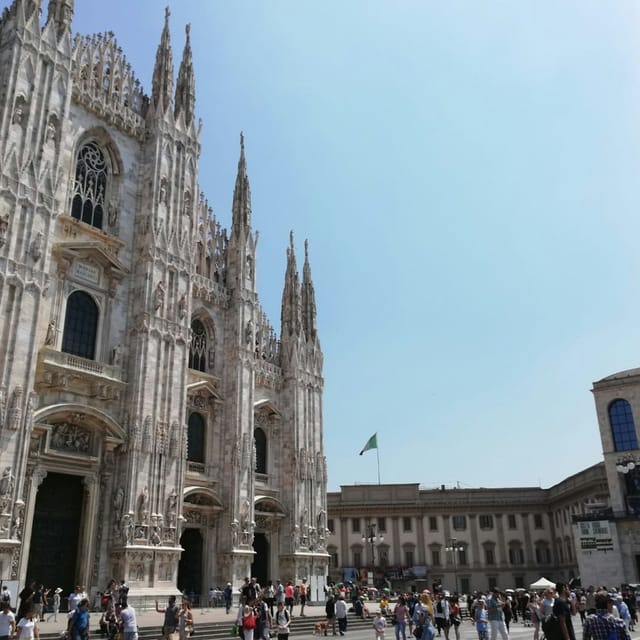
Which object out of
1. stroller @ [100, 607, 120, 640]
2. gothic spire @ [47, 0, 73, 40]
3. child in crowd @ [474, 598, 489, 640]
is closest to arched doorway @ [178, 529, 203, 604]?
stroller @ [100, 607, 120, 640]

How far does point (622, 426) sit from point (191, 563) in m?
38.2

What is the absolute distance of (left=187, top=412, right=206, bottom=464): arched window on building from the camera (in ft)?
108

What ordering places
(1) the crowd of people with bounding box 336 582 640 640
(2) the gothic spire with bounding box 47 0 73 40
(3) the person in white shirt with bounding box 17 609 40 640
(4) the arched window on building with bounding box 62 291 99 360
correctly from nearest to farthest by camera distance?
(1) the crowd of people with bounding box 336 582 640 640, (3) the person in white shirt with bounding box 17 609 40 640, (4) the arched window on building with bounding box 62 291 99 360, (2) the gothic spire with bounding box 47 0 73 40

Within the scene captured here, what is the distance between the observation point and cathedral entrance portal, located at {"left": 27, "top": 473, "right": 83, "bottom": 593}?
82.3 feet

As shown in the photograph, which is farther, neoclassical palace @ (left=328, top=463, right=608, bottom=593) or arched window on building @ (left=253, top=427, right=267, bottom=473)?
neoclassical palace @ (left=328, top=463, right=608, bottom=593)

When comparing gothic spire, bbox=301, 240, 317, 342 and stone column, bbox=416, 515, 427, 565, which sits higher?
gothic spire, bbox=301, 240, 317, 342

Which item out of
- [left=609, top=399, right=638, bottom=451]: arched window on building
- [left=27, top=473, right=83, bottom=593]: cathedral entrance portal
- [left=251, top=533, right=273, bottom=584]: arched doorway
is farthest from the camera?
[left=609, top=399, right=638, bottom=451]: arched window on building

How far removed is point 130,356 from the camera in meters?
29.7

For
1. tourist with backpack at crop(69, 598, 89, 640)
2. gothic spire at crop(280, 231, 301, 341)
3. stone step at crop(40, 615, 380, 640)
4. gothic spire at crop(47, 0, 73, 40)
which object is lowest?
stone step at crop(40, 615, 380, 640)

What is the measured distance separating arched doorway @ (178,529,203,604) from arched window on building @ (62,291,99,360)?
33.2 feet

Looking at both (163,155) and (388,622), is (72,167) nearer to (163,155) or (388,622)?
(163,155)

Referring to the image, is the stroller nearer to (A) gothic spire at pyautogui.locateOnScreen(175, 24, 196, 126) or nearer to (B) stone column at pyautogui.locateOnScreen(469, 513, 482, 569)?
(A) gothic spire at pyautogui.locateOnScreen(175, 24, 196, 126)

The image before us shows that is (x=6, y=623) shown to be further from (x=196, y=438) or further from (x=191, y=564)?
(x=196, y=438)

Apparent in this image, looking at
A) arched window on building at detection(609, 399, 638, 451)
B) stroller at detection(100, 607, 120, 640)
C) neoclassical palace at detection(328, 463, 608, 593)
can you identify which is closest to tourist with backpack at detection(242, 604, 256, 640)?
stroller at detection(100, 607, 120, 640)
